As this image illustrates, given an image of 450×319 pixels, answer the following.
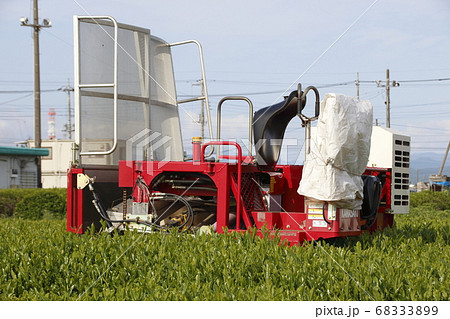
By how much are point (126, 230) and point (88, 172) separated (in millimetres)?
1350

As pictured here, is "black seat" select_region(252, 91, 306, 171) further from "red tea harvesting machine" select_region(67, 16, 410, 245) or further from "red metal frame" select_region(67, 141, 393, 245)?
"red metal frame" select_region(67, 141, 393, 245)

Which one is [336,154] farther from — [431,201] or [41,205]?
[431,201]

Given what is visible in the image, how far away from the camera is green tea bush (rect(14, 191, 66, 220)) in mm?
19656

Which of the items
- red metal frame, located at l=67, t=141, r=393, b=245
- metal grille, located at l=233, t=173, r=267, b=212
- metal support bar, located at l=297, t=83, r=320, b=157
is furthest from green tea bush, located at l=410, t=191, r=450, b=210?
metal support bar, located at l=297, t=83, r=320, b=157

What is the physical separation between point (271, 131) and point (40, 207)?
1411 centimetres

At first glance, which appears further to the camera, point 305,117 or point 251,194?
point 251,194

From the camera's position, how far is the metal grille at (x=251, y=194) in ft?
25.7

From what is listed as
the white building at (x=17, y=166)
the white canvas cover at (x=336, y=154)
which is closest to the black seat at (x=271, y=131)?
the white canvas cover at (x=336, y=154)

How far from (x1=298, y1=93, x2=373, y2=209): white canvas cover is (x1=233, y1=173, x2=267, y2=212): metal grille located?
987mm

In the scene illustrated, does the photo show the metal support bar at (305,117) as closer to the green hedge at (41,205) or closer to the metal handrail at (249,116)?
the metal handrail at (249,116)

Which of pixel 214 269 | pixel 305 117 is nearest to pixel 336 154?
pixel 305 117

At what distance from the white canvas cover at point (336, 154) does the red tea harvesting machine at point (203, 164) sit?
0.01m

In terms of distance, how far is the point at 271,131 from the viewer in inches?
301

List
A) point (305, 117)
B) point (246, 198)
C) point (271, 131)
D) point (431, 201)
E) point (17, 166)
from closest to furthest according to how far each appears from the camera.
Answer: point (305, 117), point (271, 131), point (246, 198), point (431, 201), point (17, 166)
